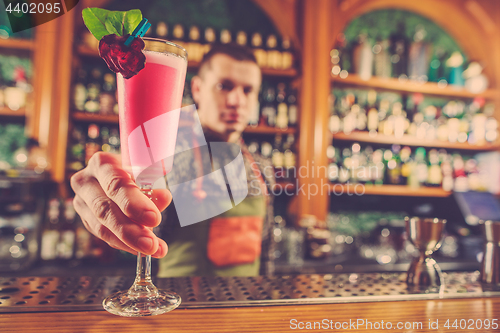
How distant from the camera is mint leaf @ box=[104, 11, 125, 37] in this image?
488 mm

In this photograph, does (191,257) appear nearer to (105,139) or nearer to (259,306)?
(259,306)

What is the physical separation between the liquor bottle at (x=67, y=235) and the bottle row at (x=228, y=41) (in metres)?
1.46

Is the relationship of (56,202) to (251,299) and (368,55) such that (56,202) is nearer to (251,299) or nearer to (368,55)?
(251,299)

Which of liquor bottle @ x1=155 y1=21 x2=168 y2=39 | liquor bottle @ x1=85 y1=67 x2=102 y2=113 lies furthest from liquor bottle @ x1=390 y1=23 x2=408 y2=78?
liquor bottle @ x1=85 y1=67 x2=102 y2=113

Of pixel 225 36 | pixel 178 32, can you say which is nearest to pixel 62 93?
pixel 178 32

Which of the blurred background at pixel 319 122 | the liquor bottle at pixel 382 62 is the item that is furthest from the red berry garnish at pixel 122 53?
the liquor bottle at pixel 382 62

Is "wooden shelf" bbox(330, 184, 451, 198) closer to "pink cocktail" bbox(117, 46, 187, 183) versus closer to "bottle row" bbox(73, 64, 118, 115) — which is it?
"bottle row" bbox(73, 64, 118, 115)

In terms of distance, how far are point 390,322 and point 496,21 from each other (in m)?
3.64

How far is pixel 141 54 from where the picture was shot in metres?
0.49

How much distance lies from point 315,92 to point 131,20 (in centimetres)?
220

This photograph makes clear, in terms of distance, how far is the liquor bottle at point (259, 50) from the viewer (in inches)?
101

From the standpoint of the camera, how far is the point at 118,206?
0.51 meters

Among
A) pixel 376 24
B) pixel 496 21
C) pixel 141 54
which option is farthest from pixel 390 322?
pixel 496 21

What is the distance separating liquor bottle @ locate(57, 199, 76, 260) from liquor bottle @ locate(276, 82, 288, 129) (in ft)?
5.45
